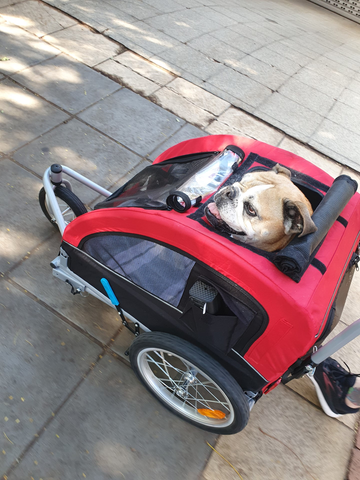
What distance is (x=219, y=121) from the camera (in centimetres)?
525

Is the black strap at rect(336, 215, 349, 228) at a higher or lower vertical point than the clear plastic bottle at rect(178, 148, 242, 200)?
higher

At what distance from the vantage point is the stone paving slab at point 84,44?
213 inches

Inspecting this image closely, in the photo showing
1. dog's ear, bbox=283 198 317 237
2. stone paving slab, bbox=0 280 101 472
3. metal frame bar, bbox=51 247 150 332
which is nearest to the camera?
dog's ear, bbox=283 198 317 237

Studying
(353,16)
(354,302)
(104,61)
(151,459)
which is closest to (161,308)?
(151,459)

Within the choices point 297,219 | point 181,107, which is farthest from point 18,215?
point 181,107

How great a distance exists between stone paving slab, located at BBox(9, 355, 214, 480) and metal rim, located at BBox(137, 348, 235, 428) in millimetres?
138

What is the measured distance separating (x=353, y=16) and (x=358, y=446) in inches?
638

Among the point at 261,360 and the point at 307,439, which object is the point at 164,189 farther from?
the point at 307,439

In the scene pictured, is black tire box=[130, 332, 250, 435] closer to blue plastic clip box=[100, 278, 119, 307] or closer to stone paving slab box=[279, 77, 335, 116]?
blue plastic clip box=[100, 278, 119, 307]

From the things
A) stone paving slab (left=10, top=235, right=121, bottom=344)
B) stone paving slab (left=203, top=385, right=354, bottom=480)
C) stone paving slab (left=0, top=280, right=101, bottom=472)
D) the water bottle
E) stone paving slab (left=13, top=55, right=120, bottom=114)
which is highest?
the water bottle

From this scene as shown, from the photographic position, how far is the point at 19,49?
200 inches

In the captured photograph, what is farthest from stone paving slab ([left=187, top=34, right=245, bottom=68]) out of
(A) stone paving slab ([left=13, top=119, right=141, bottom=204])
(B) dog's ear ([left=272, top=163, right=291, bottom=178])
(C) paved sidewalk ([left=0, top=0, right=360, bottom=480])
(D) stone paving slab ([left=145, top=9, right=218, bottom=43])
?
(B) dog's ear ([left=272, top=163, right=291, bottom=178])

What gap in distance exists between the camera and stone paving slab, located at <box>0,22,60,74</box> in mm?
4828

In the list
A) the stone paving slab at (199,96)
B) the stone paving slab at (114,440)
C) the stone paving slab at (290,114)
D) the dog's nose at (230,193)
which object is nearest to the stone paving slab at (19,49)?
the stone paving slab at (199,96)
